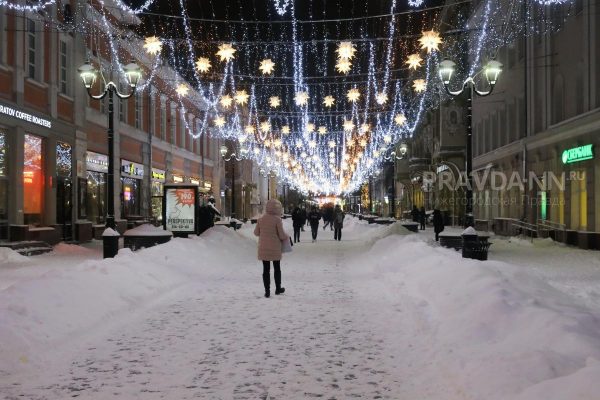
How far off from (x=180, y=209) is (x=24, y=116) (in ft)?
20.8

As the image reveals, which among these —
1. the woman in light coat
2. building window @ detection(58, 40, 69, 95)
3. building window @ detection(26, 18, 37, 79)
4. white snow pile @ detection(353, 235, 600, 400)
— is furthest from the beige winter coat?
building window @ detection(58, 40, 69, 95)

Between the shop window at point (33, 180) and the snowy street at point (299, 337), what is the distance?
10993 mm

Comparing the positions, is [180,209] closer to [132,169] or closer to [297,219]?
[297,219]

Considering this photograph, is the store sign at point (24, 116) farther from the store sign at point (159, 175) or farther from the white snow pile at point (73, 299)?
the store sign at point (159, 175)

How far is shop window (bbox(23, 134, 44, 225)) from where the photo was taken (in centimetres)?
→ 2323

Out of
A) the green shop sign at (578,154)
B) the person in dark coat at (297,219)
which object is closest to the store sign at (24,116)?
the person in dark coat at (297,219)

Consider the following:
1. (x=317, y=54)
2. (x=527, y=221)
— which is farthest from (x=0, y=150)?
(x=527, y=221)

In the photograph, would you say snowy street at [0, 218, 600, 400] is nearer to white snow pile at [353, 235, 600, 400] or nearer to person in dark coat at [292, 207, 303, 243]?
white snow pile at [353, 235, 600, 400]

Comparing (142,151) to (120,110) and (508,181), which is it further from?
(508,181)

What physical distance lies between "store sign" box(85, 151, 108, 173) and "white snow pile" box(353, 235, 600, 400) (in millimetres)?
20495

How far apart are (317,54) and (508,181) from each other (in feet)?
52.4

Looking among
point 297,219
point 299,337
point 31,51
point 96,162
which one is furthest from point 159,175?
point 299,337

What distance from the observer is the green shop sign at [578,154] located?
2327 cm

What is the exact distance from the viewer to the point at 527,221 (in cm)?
3156
